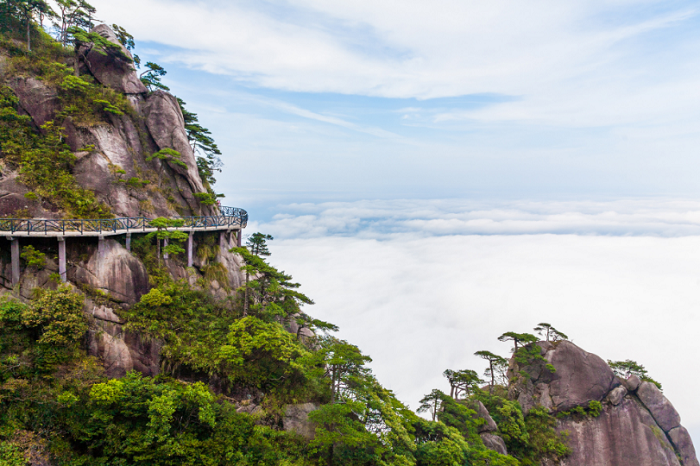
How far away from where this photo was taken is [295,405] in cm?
2009

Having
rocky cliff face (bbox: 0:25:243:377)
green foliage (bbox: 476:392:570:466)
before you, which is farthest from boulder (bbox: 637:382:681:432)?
rocky cliff face (bbox: 0:25:243:377)

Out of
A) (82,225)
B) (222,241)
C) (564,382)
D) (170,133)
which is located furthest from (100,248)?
(564,382)

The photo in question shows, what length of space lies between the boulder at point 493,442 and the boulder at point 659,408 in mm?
18757

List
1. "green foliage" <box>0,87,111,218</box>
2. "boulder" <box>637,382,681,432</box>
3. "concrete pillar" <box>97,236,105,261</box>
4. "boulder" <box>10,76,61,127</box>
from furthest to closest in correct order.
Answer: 1. "boulder" <box>637,382,681,432</box>
2. "boulder" <box>10,76,61,127</box>
3. "green foliage" <box>0,87,111,218</box>
4. "concrete pillar" <box>97,236,105,261</box>

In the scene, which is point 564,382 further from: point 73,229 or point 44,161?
point 44,161

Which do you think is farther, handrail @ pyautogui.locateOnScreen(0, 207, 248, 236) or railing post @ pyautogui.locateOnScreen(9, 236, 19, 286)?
handrail @ pyautogui.locateOnScreen(0, 207, 248, 236)

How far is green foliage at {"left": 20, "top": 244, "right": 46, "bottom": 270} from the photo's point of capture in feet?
56.8

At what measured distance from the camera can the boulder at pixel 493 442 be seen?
26.5 metres

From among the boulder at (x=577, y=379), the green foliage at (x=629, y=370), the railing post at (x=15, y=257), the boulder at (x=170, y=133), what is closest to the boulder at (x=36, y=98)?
the boulder at (x=170, y=133)

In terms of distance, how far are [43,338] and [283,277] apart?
1289 cm

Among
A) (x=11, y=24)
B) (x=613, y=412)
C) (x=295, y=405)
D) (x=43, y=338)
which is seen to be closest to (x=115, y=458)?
(x=43, y=338)

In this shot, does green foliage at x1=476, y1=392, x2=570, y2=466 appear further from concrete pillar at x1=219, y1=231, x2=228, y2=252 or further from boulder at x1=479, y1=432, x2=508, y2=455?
concrete pillar at x1=219, y1=231, x2=228, y2=252

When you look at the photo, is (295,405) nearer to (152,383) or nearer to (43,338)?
(152,383)

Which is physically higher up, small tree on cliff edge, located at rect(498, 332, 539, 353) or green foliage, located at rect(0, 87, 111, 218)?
green foliage, located at rect(0, 87, 111, 218)
